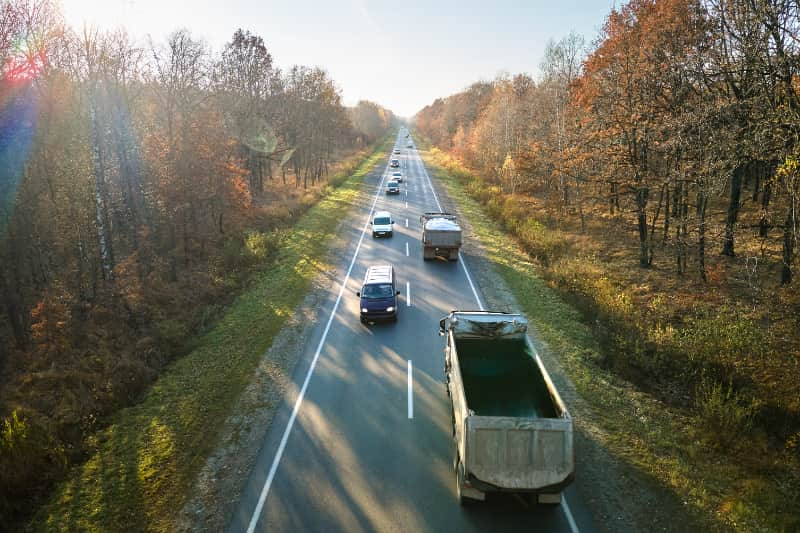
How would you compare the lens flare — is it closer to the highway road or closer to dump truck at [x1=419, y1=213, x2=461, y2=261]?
the highway road

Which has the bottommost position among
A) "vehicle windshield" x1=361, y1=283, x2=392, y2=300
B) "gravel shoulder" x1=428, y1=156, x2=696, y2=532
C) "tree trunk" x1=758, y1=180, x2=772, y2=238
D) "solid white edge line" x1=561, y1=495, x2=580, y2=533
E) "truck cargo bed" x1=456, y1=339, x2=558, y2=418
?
"solid white edge line" x1=561, y1=495, x2=580, y2=533

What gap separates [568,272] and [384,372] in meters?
12.4

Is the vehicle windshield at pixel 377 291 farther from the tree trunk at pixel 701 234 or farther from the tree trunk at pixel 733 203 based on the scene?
the tree trunk at pixel 733 203

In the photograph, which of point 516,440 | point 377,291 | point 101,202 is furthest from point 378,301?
point 101,202

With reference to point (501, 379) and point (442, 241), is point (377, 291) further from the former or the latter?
point (442, 241)

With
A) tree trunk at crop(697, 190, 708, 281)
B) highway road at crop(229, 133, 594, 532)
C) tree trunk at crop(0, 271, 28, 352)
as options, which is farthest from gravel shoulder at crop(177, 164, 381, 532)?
tree trunk at crop(697, 190, 708, 281)

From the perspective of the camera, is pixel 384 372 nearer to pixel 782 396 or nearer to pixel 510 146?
pixel 782 396

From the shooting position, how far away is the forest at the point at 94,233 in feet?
43.7

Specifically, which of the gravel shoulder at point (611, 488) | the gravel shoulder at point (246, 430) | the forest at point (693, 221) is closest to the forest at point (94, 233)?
the gravel shoulder at point (246, 430)

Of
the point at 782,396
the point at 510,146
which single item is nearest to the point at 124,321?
the point at 782,396

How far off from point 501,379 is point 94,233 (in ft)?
75.3

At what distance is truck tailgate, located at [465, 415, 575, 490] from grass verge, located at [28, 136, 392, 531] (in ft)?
18.9

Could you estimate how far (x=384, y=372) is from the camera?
556 inches

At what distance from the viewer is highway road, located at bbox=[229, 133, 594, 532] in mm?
8508
